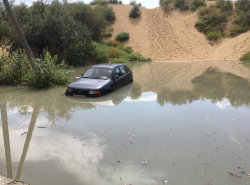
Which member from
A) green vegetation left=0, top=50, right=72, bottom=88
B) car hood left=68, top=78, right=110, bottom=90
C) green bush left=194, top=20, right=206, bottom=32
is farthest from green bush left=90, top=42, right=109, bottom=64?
green bush left=194, top=20, right=206, bottom=32

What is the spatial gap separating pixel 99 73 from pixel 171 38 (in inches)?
1117

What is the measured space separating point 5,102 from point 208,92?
8.94 meters

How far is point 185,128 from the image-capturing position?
652 centimetres

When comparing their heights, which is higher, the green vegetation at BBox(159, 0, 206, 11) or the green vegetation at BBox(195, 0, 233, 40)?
the green vegetation at BBox(159, 0, 206, 11)

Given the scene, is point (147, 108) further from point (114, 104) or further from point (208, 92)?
point (208, 92)

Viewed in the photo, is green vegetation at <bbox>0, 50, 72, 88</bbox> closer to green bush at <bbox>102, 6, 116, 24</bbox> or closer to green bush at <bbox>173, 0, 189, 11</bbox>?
green bush at <bbox>102, 6, 116, 24</bbox>

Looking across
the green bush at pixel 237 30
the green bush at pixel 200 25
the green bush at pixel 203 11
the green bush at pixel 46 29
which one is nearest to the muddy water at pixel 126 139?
the green bush at pixel 46 29

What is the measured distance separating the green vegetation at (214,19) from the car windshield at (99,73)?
94.1 ft

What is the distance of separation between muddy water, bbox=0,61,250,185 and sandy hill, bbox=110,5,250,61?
21077 millimetres

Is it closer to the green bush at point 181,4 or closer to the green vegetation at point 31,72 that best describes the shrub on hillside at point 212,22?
the green bush at point 181,4

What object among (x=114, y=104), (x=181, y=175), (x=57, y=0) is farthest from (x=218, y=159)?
(x=57, y=0)

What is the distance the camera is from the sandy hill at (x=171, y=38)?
29828 millimetres

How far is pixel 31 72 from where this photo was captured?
37.9ft

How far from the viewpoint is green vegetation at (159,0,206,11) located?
4372 centimetres
